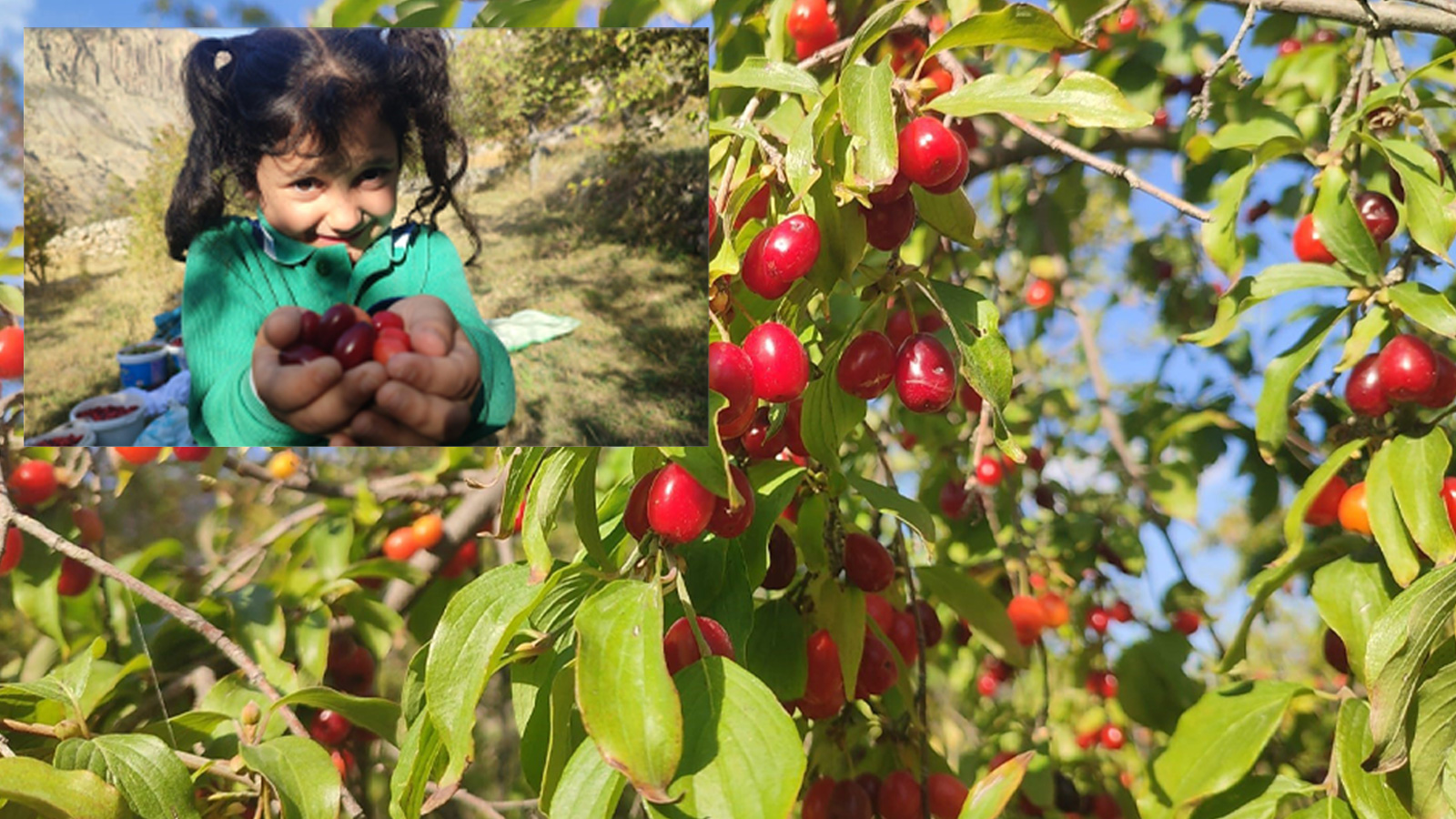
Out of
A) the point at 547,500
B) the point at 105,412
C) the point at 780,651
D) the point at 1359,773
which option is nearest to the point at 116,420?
the point at 105,412

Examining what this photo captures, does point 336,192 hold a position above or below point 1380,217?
above

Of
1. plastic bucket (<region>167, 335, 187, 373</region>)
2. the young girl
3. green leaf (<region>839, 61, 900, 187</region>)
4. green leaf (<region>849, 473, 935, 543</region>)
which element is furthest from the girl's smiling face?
green leaf (<region>849, 473, 935, 543</region>)

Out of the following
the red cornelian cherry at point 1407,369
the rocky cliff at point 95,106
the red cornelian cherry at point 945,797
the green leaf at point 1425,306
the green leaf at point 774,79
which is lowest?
the red cornelian cherry at point 945,797

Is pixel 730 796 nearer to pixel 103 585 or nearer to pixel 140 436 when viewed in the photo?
pixel 140 436

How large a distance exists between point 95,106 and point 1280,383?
48.1 inches

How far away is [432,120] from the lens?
2.43ft

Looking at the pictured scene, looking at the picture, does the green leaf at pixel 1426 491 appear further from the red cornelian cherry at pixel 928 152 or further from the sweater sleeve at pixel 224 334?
the sweater sleeve at pixel 224 334

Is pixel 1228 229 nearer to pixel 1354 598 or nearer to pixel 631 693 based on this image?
pixel 1354 598

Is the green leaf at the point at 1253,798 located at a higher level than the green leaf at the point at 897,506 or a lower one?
lower

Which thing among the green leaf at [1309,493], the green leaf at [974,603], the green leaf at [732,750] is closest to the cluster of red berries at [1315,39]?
the green leaf at [1309,493]

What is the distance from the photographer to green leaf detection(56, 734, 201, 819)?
0.82m

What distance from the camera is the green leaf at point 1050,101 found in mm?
754

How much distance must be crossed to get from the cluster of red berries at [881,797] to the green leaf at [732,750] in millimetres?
408

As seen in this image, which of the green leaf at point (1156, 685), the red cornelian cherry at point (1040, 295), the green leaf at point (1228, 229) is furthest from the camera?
the red cornelian cherry at point (1040, 295)
